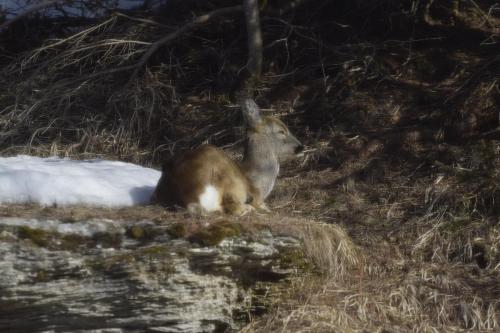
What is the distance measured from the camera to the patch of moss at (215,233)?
536 cm

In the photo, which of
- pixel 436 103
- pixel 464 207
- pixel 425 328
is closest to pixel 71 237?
pixel 425 328

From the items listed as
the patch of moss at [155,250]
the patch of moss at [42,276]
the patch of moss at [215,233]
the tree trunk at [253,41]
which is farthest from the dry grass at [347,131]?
the patch of moss at [42,276]

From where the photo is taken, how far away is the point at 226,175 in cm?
629

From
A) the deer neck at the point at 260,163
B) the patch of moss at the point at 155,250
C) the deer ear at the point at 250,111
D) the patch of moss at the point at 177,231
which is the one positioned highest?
the deer ear at the point at 250,111

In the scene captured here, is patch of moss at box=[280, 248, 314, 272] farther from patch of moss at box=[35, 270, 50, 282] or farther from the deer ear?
the deer ear

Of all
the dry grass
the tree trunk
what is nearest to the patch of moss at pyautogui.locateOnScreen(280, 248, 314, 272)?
the dry grass

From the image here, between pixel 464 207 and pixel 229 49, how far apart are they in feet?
14.8

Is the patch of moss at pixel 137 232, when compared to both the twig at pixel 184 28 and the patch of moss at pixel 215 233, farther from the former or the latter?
the twig at pixel 184 28

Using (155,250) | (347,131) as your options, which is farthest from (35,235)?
(347,131)

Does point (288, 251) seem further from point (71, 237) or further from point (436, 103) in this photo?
point (436, 103)

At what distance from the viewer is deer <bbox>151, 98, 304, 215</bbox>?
5.95 m

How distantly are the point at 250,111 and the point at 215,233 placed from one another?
77.3 inches

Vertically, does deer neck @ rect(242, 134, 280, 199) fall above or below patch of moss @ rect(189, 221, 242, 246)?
above

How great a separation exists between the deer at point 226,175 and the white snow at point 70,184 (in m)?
0.30
